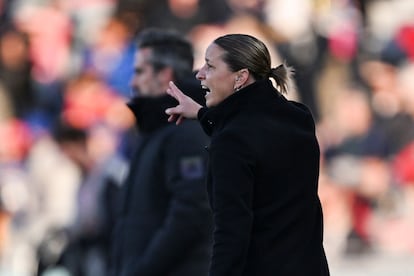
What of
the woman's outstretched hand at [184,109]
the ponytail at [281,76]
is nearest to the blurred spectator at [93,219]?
the woman's outstretched hand at [184,109]

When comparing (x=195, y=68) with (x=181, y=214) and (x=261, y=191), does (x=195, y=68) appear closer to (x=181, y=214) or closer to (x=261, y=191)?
(x=181, y=214)

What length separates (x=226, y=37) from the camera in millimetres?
4984

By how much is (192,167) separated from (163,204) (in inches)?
8.6

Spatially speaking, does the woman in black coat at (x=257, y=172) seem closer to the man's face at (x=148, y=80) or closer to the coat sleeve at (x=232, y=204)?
the coat sleeve at (x=232, y=204)

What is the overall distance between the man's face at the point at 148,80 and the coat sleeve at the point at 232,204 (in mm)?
1788

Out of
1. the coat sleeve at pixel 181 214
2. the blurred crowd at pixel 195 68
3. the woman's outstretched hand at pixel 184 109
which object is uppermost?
the woman's outstretched hand at pixel 184 109

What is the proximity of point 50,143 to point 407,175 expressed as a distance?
3832 millimetres

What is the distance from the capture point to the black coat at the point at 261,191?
473cm

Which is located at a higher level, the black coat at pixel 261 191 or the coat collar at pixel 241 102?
the coat collar at pixel 241 102

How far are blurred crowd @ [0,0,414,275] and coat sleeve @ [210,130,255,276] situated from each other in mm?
4631

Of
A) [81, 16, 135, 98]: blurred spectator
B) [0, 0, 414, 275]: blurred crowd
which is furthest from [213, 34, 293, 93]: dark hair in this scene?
[81, 16, 135, 98]: blurred spectator

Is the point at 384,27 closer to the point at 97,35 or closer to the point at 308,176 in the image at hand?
the point at 97,35

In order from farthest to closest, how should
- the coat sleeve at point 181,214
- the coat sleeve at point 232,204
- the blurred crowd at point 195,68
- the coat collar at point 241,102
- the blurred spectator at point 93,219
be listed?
the blurred crowd at point 195,68
the blurred spectator at point 93,219
the coat sleeve at point 181,214
the coat collar at point 241,102
the coat sleeve at point 232,204

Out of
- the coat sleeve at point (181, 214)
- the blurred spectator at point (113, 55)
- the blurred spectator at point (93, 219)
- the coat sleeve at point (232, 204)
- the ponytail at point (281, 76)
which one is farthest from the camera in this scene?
the blurred spectator at point (113, 55)
